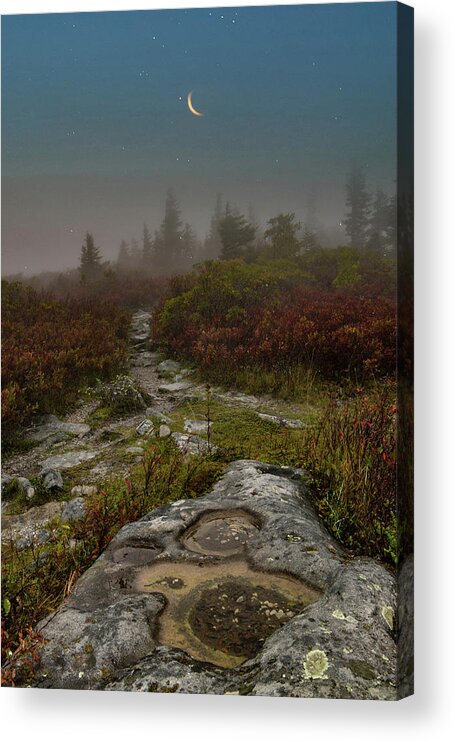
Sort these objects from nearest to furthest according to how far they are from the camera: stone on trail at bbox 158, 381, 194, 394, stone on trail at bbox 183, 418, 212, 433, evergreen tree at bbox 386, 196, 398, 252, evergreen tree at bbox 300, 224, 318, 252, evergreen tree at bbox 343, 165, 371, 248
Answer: evergreen tree at bbox 386, 196, 398, 252 < evergreen tree at bbox 343, 165, 371, 248 < evergreen tree at bbox 300, 224, 318, 252 < stone on trail at bbox 183, 418, 212, 433 < stone on trail at bbox 158, 381, 194, 394

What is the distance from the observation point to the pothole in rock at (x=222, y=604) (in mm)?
5711

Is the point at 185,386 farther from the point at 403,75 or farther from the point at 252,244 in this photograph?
the point at 403,75

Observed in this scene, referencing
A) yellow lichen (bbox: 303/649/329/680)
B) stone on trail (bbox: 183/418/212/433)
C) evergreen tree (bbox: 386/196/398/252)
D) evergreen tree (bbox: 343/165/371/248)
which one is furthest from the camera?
stone on trail (bbox: 183/418/212/433)

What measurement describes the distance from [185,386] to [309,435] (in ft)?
3.31

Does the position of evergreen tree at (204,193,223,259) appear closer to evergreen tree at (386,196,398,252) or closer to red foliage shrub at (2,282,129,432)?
red foliage shrub at (2,282,129,432)

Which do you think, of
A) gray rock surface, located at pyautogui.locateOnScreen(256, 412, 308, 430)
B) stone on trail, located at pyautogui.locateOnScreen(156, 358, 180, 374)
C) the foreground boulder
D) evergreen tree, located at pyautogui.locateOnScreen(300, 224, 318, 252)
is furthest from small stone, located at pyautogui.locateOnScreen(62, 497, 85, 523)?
evergreen tree, located at pyautogui.locateOnScreen(300, 224, 318, 252)

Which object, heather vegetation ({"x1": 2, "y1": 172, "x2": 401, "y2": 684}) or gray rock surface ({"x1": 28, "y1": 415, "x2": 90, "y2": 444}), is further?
gray rock surface ({"x1": 28, "y1": 415, "x2": 90, "y2": 444})

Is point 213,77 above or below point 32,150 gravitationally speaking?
above

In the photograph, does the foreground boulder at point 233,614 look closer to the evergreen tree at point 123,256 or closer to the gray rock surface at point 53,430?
the gray rock surface at point 53,430

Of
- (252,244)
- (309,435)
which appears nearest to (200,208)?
(252,244)

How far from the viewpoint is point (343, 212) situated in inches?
245

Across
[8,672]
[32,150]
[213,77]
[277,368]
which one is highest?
Answer: [213,77]

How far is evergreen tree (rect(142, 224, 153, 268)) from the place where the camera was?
662cm

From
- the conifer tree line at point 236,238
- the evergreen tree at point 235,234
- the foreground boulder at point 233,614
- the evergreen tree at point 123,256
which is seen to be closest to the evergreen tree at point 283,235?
the conifer tree line at point 236,238
